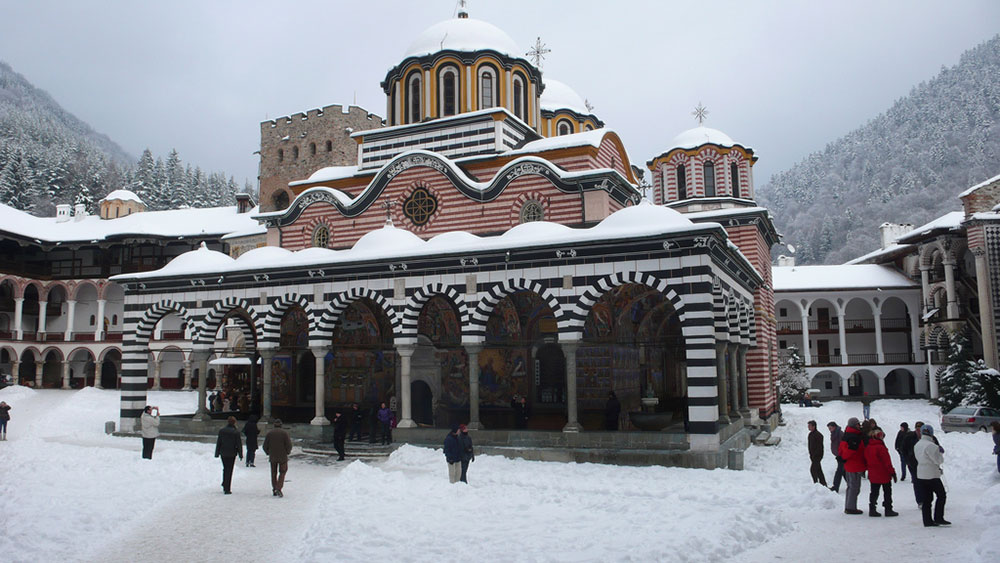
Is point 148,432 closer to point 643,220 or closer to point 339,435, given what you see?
point 339,435

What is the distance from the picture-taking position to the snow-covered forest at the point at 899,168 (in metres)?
81.4

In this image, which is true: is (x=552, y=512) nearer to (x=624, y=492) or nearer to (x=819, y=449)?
(x=624, y=492)

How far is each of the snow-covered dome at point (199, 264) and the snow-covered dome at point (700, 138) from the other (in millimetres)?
16015

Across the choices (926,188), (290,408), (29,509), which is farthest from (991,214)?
(926,188)

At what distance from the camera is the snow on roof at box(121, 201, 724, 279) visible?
48.6 ft

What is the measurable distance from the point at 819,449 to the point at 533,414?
9263mm

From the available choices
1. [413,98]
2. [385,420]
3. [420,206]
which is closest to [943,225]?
[413,98]

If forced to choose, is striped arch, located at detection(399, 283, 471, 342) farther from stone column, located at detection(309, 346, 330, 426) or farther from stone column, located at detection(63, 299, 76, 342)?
stone column, located at detection(63, 299, 76, 342)

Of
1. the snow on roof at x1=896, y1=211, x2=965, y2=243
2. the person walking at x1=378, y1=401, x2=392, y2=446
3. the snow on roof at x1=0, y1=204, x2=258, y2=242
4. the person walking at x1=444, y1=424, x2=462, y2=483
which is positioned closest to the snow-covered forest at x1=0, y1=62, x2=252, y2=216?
the snow on roof at x1=0, y1=204, x2=258, y2=242

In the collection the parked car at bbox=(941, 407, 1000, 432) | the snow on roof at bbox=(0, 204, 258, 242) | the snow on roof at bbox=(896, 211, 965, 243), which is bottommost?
the parked car at bbox=(941, 407, 1000, 432)

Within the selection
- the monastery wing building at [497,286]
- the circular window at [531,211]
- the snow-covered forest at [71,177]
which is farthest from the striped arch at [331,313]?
the snow-covered forest at [71,177]

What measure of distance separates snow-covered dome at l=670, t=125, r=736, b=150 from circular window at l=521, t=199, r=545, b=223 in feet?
29.9

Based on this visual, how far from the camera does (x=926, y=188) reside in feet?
275

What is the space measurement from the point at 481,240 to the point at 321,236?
788 centimetres
